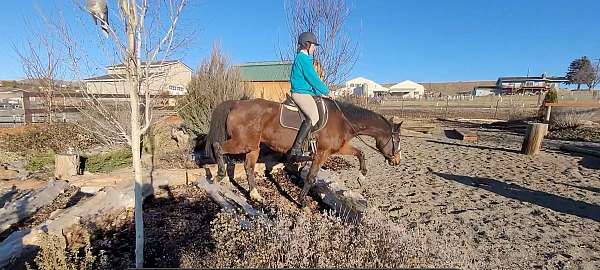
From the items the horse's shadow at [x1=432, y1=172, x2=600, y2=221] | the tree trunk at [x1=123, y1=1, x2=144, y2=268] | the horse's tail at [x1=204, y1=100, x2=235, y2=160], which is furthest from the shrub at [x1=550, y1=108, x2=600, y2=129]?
the tree trunk at [x1=123, y1=1, x2=144, y2=268]

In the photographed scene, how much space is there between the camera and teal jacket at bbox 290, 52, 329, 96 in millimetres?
4520

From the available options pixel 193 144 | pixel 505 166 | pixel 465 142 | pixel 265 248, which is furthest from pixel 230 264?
pixel 465 142

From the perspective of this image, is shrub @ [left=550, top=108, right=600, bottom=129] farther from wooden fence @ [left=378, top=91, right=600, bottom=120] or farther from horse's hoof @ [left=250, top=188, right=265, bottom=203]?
horse's hoof @ [left=250, top=188, right=265, bottom=203]

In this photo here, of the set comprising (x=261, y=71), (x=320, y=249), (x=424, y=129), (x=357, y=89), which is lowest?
(x=424, y=129)

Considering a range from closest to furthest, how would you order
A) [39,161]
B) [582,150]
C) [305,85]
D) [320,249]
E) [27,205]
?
1. [320,249]
2. [27,205]
3. [305,85]
4. [39,161]
5. [582,150]

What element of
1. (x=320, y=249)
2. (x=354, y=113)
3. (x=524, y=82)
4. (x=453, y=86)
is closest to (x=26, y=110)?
(x=354, y=113)

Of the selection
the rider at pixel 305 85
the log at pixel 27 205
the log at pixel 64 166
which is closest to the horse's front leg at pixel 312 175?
the rider at pixel 305 85

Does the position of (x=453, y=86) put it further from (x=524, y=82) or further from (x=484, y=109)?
(x=484, y=109)

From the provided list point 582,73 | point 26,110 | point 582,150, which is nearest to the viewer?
point 582,150

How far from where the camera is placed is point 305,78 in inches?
183

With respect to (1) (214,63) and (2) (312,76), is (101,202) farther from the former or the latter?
(1) (214,63)

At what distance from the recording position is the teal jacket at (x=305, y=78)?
14.8ft

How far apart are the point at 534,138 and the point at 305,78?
24.6ft

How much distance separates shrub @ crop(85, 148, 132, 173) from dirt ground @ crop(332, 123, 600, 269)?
4.90 metres
